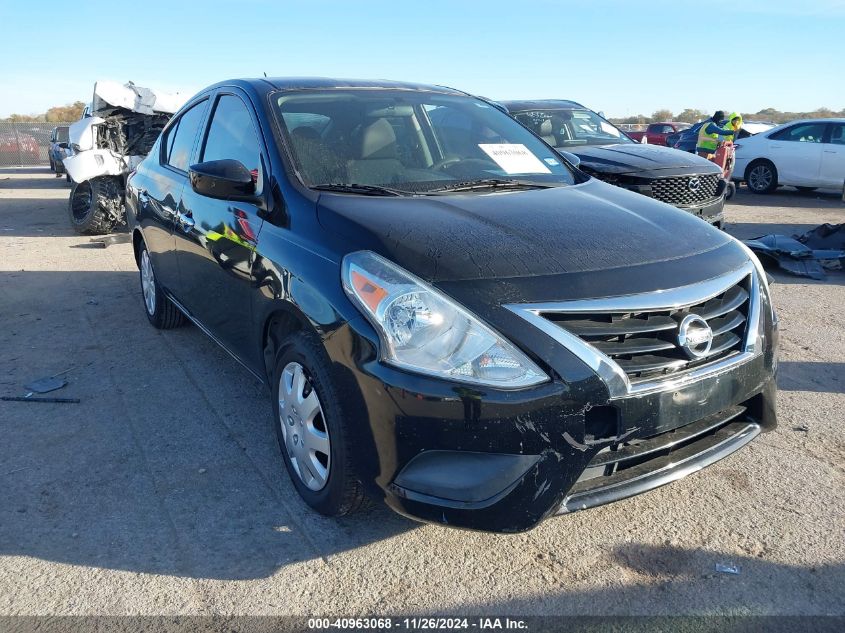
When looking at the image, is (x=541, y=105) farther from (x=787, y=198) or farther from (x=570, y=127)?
(x=787, y=198)

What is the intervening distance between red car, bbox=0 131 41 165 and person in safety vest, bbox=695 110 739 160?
93.8ft

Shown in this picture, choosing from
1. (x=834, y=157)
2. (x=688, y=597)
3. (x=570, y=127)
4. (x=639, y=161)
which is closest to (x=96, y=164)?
(x=570, y=127)

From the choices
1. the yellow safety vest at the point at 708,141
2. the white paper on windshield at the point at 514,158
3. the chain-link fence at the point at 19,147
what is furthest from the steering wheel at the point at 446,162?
the chain-link fence at the point at 19,147

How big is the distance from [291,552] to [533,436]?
1082 millimetres

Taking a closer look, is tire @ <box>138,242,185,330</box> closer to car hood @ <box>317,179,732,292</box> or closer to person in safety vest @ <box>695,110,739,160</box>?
car hood @ <box>317,179,732,292</box>

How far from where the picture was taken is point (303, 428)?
2.78 metres

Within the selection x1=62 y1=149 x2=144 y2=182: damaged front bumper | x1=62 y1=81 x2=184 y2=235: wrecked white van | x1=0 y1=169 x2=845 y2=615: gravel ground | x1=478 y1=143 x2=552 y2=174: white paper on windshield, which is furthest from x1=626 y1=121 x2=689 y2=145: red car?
x1=478 y1=143 x2=552 y2=174: white paper on windshield

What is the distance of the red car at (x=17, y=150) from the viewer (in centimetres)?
3019

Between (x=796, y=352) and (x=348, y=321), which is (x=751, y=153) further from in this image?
(x=348, y=321)

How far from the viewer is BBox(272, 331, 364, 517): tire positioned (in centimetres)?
252

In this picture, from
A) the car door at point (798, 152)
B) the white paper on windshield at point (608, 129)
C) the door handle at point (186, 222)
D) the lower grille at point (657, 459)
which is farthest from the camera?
the car door at point (798, 152)

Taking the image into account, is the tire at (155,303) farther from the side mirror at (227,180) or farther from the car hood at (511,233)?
the car hood at (511,233)

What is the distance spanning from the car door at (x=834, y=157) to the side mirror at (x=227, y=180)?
42.9ft

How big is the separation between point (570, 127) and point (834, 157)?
7.05 metres
